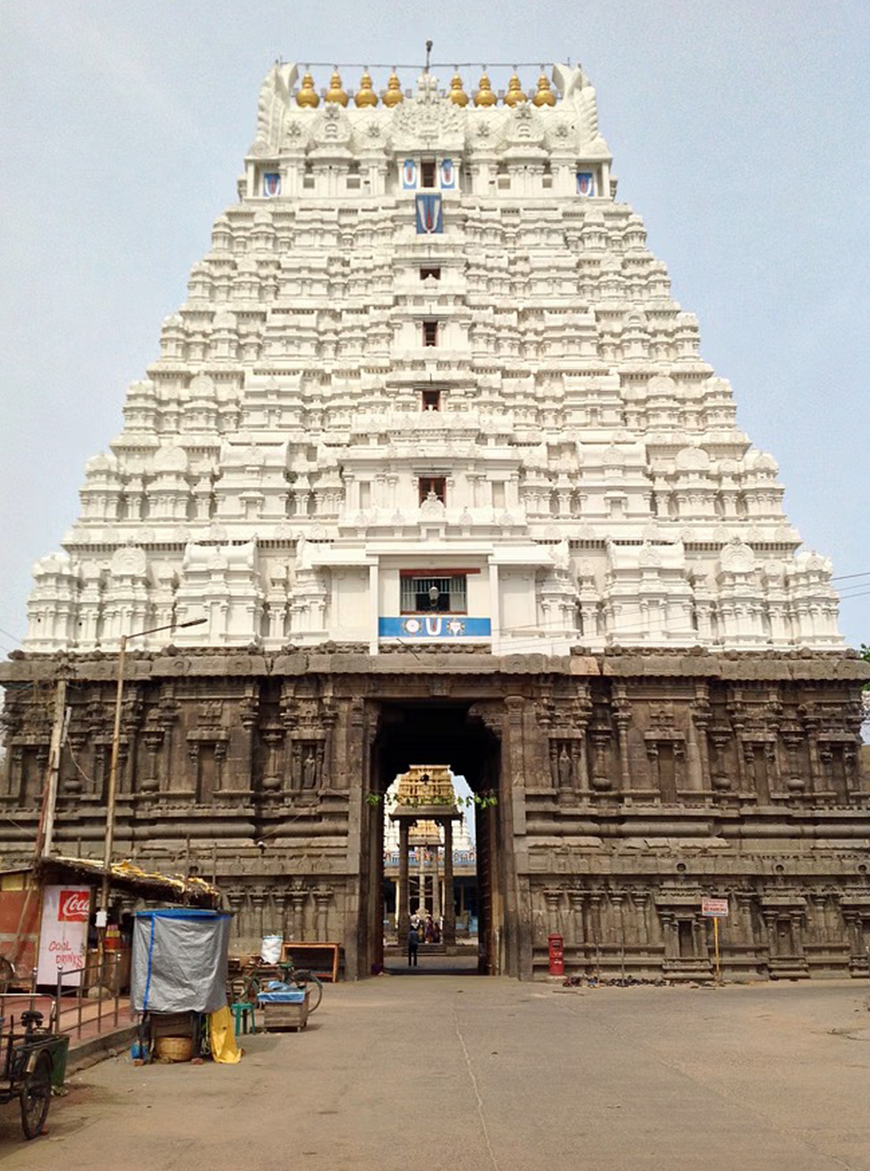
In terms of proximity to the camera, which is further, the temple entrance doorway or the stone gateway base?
the temple entrance doorway

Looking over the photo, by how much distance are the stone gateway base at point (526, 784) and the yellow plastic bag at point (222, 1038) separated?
1369cm

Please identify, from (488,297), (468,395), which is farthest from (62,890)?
(488,297)

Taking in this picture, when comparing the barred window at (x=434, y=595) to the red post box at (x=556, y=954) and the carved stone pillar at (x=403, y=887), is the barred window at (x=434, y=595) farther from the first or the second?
the carved stone pillar at (x=403, y=887)

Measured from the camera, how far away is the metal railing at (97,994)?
56.0 ft

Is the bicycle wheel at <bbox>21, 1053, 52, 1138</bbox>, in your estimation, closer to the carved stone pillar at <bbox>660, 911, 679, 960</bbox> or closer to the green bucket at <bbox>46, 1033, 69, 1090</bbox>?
the green bucket at <bbox>46, 1033, 69, 1090</bbox>

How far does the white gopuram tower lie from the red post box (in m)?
9.08

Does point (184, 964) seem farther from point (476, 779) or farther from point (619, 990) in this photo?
point (476, 779)

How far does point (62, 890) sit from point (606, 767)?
681 inches

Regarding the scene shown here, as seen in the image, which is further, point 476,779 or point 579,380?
point 476,779

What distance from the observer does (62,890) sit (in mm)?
21172

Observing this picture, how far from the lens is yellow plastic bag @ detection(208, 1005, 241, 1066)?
50.4ft

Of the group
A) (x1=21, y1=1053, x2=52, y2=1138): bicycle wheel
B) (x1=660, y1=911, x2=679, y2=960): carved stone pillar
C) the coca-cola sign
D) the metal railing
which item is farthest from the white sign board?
(x1=660, y1=911, x2=679, y2=960): carved stone pillar

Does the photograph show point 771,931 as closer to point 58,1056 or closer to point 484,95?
point 58,1056

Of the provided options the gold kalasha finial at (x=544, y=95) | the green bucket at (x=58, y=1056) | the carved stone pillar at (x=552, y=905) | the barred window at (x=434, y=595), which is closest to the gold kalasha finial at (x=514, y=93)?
the gold kalasha finial at (x=544, y=95)
